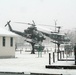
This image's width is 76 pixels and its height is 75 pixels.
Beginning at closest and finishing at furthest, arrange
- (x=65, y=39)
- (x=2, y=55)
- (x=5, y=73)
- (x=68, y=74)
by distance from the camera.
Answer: (x=68, y=74)
(x=5, y=73)
(x=2, y=55)
(x=65, y=39)

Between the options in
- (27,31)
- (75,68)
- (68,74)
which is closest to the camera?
(68,74)

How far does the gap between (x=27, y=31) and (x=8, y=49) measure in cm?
2403

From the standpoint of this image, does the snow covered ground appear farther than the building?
No

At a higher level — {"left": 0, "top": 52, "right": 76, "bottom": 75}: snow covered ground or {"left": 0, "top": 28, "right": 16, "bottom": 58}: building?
{"left": 0, "top": 28, "right": 16, "bottom": 58}: building

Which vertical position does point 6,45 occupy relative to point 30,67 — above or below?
above

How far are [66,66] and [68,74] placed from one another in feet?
11.1

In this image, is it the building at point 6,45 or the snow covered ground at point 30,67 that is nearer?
the snow covered ground at point 30,67

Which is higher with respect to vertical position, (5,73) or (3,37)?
(3,37)

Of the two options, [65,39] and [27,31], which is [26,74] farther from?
[65,39]

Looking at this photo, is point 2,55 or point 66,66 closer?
point 66,66

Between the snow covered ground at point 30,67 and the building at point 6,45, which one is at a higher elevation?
the building at point 6,45

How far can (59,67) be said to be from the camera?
19.1m

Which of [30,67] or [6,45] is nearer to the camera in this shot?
[30,67]

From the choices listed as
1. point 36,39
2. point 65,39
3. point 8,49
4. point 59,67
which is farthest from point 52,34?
point 59,67
